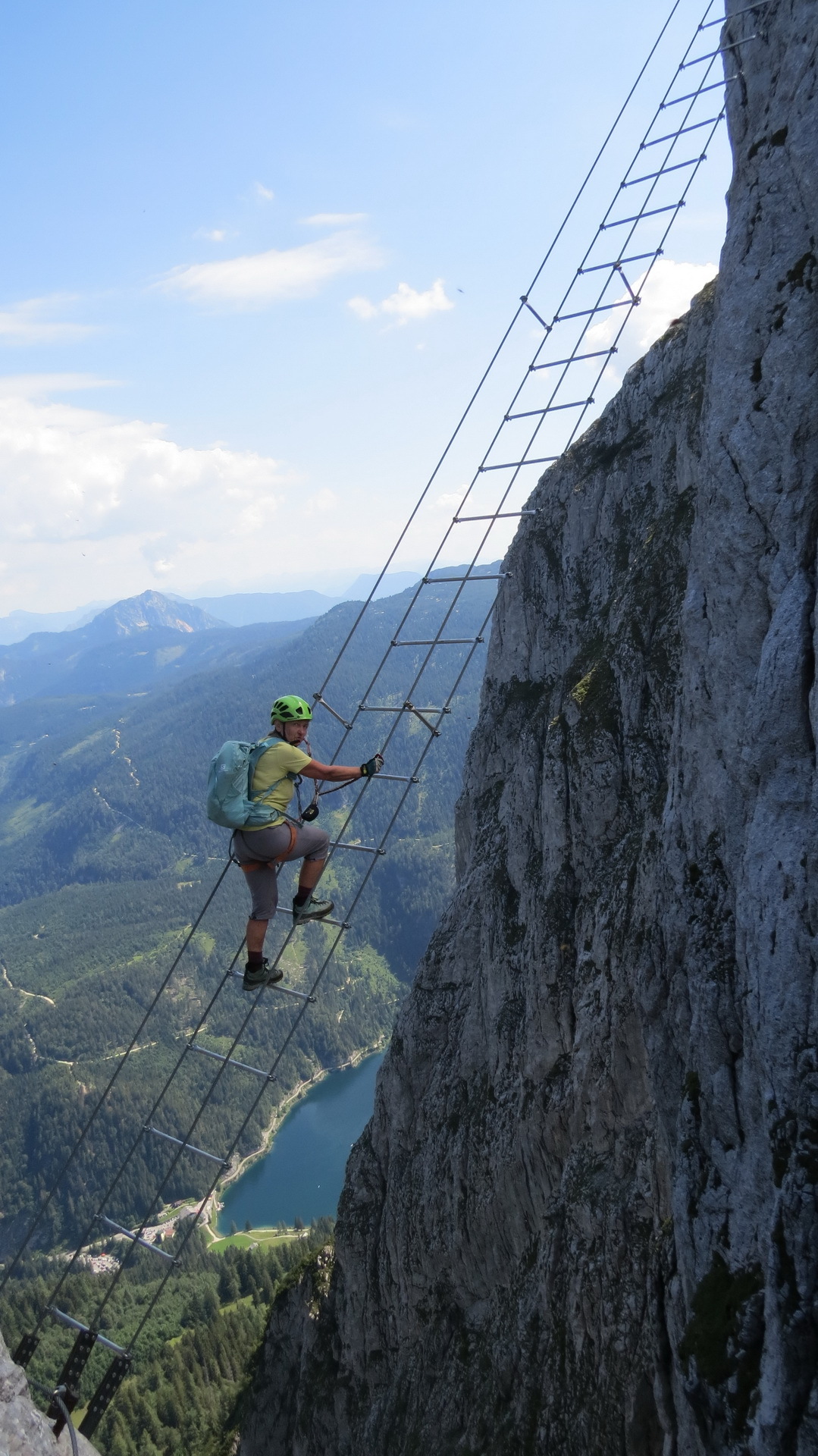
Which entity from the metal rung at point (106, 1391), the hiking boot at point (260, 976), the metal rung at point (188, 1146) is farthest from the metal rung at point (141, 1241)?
the hiking boot at point (260, 976)

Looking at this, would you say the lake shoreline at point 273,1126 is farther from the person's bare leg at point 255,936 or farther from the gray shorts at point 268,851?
the gray shorts at point 268,851

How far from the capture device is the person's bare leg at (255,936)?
14852 mm

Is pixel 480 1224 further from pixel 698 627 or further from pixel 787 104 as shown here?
pixel 787 104

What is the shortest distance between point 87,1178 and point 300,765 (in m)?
181

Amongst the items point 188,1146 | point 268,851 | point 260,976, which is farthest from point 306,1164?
point 268,851

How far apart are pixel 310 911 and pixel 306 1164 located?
493 ft

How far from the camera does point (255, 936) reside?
49.1ft

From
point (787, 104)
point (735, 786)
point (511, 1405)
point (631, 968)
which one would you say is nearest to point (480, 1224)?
point (511, 1405)

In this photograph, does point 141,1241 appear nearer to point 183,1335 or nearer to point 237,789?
point 237,789

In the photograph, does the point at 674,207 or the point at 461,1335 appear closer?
the point at 674,207

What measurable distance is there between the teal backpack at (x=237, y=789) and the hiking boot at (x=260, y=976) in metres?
3.15

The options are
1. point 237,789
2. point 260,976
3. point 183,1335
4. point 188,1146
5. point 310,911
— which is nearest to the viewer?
point 237,789

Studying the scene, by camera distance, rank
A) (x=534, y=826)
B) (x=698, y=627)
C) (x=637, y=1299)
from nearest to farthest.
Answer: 1. (x=698, y=627)
2. (x=637, y=1299)
3. (x=534, y=826)

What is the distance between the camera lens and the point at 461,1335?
2562 centimetres
